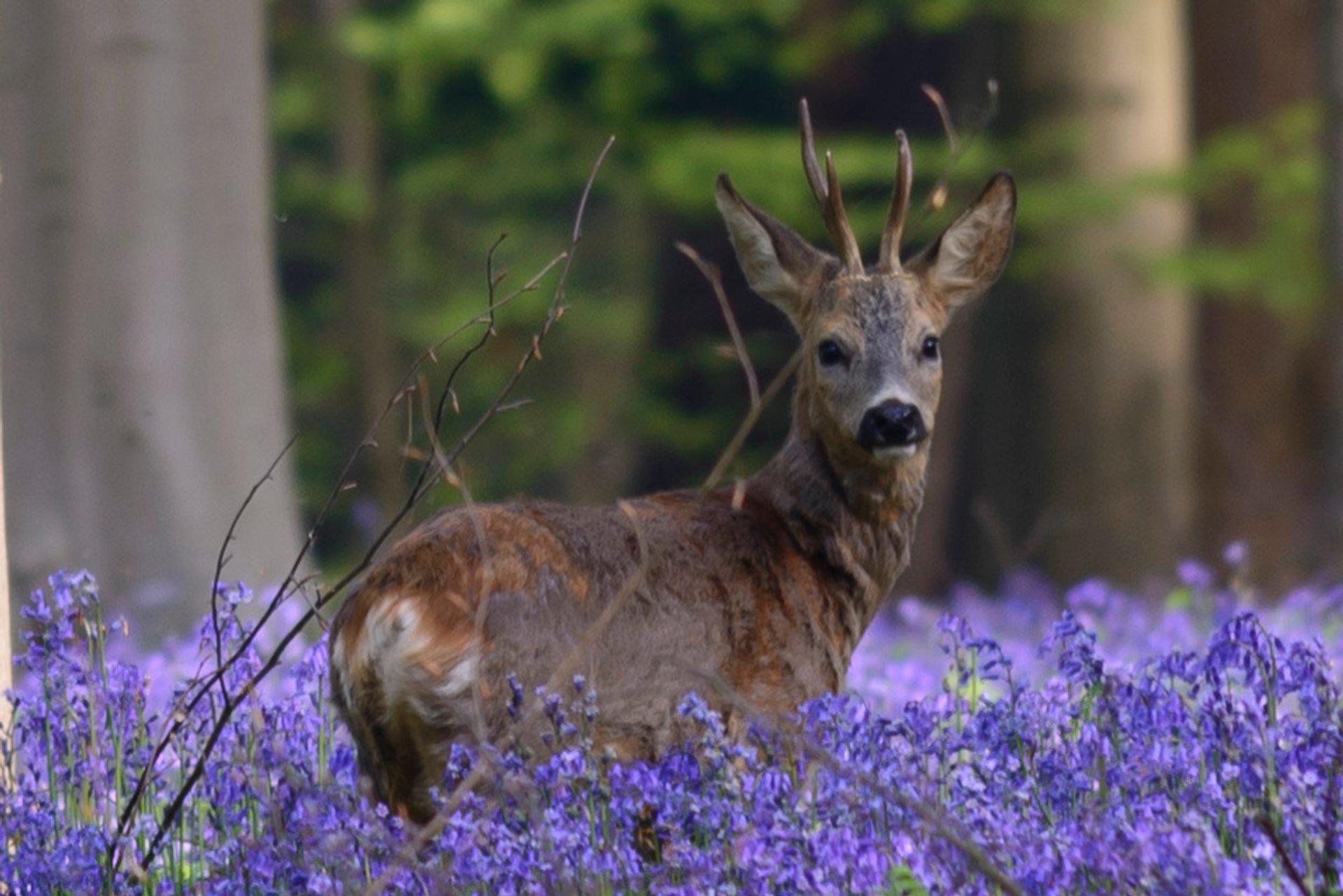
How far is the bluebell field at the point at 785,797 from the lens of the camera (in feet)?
10.5

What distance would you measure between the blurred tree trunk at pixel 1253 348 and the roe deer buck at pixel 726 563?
930 centimetres

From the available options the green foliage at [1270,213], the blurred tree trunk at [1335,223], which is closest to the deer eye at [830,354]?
the blurred tree trunk at [1335,223]

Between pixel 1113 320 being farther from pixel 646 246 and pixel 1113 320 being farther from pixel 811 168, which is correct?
pixel 811 168

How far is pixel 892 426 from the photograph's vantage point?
5277mm

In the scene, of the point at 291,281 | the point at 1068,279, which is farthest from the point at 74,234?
the point at 291,281

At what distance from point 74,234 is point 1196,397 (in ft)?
21.5

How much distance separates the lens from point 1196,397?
11.4 meters

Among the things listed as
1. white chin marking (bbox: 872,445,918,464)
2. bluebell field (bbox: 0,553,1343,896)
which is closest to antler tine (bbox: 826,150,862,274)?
white chin marking (bbox: 872,445,918,464)

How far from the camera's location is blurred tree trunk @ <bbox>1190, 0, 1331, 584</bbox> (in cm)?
1486

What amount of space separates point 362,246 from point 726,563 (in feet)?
32.7

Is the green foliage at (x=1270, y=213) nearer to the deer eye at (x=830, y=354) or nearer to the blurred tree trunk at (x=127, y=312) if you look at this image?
the blurred tree trunk at (x=127, y=312)

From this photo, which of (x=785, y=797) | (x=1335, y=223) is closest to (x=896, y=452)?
(x=785, y=797)

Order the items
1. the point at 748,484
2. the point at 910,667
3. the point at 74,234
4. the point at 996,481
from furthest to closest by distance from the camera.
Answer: the point at 996,481 < the point at 74,234 < the point at 910,667 < the point at 748,484

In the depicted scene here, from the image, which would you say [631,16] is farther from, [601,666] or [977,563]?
[601,666]
